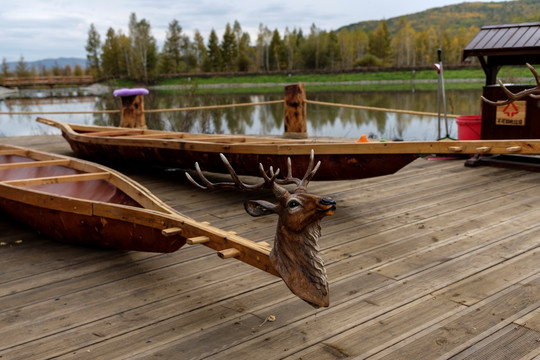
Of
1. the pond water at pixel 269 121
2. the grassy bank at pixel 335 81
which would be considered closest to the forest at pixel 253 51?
the grassy bank at pixel 335 81

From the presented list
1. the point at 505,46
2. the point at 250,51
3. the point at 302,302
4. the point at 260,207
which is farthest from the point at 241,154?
the point at 250,51

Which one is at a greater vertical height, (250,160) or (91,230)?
(250,160)

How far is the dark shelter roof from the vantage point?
5.47 meters

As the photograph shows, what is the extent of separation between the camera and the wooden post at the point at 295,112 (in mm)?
8117

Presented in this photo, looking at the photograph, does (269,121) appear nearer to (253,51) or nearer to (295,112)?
(295,112)

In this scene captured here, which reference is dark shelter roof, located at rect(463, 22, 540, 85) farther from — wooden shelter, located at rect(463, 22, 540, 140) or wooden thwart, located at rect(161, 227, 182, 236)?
wooden thwart, located at rect(161, 227, 182, 236)

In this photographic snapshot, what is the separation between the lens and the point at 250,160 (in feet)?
14.8

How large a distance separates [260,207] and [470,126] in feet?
16.3

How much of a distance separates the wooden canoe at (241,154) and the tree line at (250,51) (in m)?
54.3

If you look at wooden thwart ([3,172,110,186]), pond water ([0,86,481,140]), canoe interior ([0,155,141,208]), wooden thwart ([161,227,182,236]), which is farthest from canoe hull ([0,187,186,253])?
pond water ([0,86,481,140])

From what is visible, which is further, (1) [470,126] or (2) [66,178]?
(1) [470,126]

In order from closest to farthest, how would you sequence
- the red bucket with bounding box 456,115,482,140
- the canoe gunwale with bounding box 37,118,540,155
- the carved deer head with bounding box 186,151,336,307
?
1. the carved deer head with bounding box 186,151,336,307
2. the canoe gunwale with bounding box 37,118,540,155
3. the red bucket with bounding box 456,115,482,140

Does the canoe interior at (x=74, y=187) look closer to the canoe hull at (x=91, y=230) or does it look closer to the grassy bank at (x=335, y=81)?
the canoe hull at (x=91, y=230)

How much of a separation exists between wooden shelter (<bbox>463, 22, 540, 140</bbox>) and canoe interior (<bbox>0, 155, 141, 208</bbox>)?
414 centimetres
